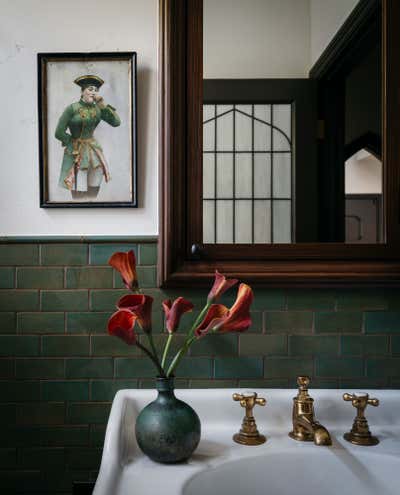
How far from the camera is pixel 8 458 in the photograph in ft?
3.54

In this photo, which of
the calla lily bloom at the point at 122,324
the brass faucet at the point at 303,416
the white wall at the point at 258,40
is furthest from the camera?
the white wall at the point at 258,40

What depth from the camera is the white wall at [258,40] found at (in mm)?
1054

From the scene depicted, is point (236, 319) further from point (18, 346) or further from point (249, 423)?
point (18, 346)

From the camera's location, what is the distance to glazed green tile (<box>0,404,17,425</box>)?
108 centimetres

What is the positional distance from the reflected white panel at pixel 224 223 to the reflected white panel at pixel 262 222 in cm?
6

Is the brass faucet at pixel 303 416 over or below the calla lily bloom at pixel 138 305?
below

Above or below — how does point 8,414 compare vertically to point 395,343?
below

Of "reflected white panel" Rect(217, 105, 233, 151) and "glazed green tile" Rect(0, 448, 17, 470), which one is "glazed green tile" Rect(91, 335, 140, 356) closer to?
"glazed green tile" Rect(0, 448, 17, 470)

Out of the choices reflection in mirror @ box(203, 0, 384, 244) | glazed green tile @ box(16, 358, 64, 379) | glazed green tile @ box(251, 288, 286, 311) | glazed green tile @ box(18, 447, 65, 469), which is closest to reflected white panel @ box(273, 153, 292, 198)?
reflection in mirror @ box(203, 0, 384, 244)

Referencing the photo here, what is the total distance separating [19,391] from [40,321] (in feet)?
0.61

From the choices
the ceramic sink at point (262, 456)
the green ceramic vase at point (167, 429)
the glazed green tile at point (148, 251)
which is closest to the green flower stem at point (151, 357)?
the green ceramic vase at point (167, 429)

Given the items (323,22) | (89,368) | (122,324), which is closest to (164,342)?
(89,368)

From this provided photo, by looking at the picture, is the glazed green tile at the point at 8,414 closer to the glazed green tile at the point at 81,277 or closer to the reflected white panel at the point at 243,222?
the glazed green tile at the point at 81,277

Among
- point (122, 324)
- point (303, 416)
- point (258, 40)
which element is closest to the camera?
point (122, 324)
